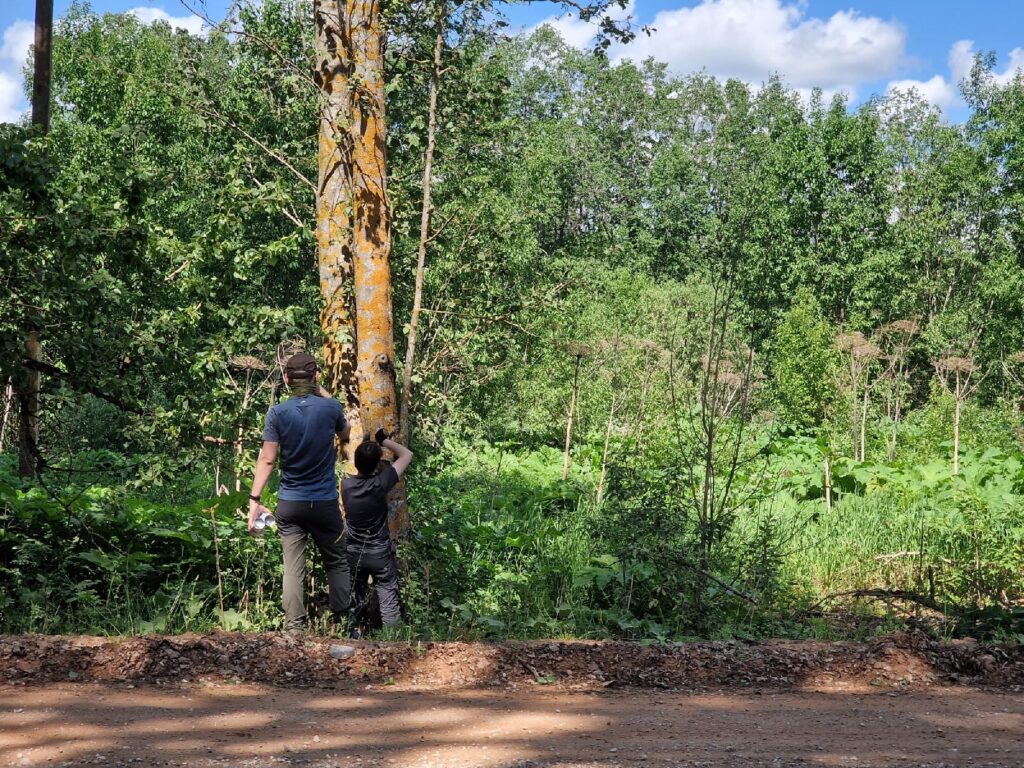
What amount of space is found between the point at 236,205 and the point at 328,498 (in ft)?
7.93

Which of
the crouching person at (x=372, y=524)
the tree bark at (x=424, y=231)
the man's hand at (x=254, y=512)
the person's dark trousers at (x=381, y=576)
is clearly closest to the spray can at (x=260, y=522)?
the man's hand at (x=254, y=512)

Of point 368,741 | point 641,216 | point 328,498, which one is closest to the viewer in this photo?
point 368,741

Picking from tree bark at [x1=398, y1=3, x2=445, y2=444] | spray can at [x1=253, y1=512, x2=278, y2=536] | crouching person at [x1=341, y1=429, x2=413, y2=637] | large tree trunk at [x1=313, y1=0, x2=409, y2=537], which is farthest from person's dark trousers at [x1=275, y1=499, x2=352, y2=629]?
tree bark at [x1=398, y1=3, x2=445, y2=444]

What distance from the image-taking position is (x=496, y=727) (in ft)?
15.2

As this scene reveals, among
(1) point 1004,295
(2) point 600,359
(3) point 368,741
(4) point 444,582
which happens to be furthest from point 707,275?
(3) point 368,741

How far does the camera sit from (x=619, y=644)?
5.98 metres

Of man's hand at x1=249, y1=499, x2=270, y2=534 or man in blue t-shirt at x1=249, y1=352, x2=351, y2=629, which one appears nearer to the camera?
man's hand at x1=249, y1=499, x2=270, y2=534

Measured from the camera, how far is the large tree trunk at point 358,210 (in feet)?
25.2

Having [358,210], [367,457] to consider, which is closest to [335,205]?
[358,210]

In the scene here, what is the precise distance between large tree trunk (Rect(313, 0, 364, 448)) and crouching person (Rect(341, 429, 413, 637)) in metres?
0.67

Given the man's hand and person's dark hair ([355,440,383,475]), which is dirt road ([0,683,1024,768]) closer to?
the man's hand

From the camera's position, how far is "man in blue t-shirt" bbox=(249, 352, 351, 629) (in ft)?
21.3

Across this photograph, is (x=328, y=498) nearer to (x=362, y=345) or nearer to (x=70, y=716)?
(x=362, y=345)

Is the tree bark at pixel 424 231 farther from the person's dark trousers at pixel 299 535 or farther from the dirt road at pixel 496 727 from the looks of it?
the dirt road at pixel 496 727
